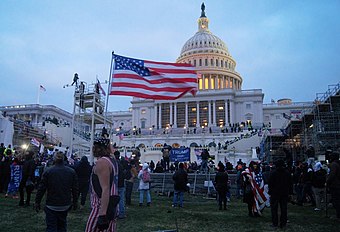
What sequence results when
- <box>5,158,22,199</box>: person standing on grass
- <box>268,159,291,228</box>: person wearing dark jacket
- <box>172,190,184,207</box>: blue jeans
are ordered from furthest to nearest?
<box>5,158,22,199</box>: person standing on grass < <box>172,190,184,207</box>: blue jeans < <box>268,159,291,228</box>: person wearing dark jacket

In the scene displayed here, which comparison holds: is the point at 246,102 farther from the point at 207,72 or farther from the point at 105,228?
the point at 105,228

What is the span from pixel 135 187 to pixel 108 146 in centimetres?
1561

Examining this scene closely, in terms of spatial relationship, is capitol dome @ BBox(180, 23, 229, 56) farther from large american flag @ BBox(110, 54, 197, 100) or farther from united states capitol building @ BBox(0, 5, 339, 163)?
large american flag @ BBox(110, 54, 197, 100)

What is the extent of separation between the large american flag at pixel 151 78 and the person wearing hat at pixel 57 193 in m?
9.72

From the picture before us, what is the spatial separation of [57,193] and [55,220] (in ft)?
1.46

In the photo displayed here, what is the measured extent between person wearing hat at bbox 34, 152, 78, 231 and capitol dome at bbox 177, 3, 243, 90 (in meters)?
90.6

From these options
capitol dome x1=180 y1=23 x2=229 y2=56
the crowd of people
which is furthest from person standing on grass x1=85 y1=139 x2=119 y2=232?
capitol dome x1=180 y1=23 x2=229 y2=56

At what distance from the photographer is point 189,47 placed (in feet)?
356

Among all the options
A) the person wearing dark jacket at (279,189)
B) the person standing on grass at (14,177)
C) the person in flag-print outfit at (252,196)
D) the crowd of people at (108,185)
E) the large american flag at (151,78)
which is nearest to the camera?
the crowd of people at (108,185)

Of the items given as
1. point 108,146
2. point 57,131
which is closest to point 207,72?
point 57,131

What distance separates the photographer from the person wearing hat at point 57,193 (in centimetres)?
567

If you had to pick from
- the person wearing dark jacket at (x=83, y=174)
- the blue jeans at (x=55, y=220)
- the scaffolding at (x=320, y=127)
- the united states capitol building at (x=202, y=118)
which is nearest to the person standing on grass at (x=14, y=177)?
the person wearing dark jacket at (x=83, y=174)

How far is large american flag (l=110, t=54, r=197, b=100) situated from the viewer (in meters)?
15.8

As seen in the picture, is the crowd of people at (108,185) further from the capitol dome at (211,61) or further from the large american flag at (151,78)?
the capitol dome at (211,61)
